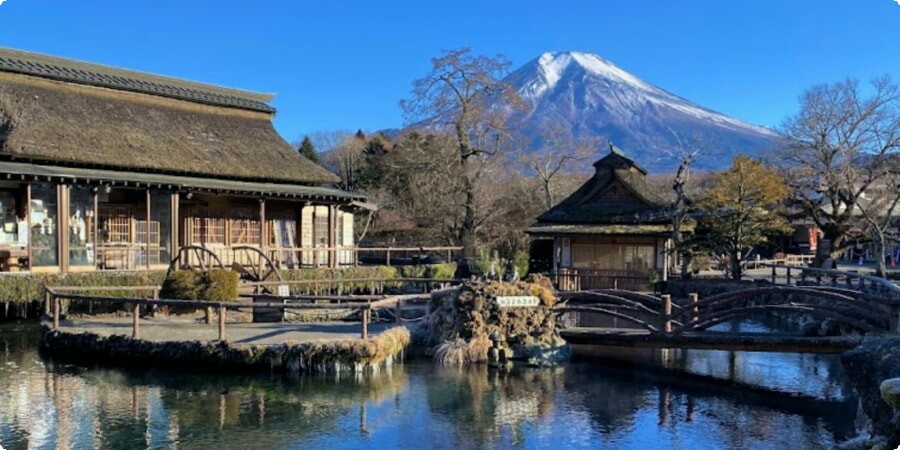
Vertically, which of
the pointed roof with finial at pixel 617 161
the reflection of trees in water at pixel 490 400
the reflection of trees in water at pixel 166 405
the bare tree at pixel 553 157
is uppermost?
the bare tree at pixel 553 157

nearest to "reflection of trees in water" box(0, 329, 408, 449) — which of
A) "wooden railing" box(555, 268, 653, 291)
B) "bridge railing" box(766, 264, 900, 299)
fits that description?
"bridge railing" box(766, 264, 900, 299)

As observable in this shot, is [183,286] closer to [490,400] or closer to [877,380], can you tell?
[490,400]

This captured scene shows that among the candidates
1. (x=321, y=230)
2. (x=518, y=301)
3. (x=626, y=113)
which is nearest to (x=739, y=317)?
(x=518, y=301)

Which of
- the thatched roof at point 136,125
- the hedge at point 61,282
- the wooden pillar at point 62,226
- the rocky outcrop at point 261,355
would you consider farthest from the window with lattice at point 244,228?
the rocky outcrop at point 261,355

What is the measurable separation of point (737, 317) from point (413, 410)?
742 centimetres

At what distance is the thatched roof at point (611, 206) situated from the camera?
28156mm

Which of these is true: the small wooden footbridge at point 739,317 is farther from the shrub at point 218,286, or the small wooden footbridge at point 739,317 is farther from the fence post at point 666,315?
the shrub at point 218,286

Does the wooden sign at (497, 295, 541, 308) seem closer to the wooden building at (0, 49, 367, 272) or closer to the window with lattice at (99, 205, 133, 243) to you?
the wooden building at (0, 49, 367, 272)

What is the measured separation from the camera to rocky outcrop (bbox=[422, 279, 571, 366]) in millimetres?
14570

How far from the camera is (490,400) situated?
38.4 feet

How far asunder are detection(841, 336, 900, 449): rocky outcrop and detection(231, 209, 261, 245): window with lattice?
22.2m

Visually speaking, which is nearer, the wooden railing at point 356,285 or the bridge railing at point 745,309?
the bridge railing at point 745,309

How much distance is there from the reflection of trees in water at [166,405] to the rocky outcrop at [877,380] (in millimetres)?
6279

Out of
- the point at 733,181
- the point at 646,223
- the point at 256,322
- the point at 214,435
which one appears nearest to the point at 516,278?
the point at 256,322
